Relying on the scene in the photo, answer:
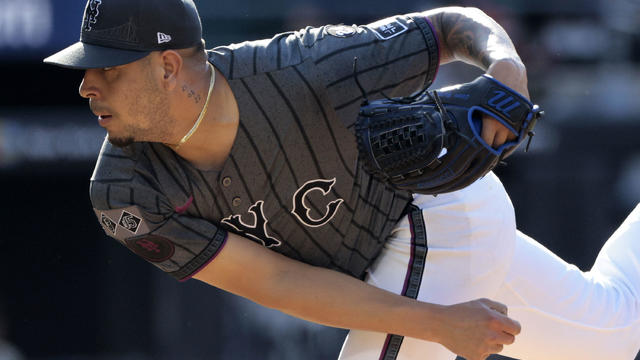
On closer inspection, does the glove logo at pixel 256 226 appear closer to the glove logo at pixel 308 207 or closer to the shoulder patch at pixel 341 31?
the glove logo at pixel 308 207

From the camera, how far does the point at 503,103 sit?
6.86 ft

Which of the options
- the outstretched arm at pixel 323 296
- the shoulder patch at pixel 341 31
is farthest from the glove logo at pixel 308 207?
the shoulder patch at pixel 341 31

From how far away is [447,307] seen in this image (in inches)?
101

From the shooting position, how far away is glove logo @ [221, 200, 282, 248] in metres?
2.69

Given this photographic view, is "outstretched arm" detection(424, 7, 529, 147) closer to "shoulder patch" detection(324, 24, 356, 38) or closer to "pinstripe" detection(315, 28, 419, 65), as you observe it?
"pinstripe" detection(315, 28, 419, 65)

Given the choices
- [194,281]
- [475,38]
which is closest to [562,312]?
Answer: [475,38]

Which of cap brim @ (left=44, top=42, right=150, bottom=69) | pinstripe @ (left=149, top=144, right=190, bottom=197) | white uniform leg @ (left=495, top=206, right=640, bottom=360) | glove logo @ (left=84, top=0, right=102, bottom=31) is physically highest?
glove logo @ (left=84, top=0, right=102, bottom=31)

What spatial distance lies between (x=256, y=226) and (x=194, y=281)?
3806mm

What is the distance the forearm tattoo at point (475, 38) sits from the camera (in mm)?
2375

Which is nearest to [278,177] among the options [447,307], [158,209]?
[158,209]

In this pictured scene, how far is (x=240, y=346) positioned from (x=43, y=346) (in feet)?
4.56

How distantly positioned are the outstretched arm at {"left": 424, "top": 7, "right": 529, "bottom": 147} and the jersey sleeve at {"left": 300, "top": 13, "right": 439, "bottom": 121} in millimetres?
38

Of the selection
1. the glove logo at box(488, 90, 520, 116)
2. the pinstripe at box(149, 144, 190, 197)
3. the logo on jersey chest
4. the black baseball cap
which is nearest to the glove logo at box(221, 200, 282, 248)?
the logo on jersey chest

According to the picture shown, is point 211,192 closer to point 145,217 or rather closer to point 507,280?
point 145,217
